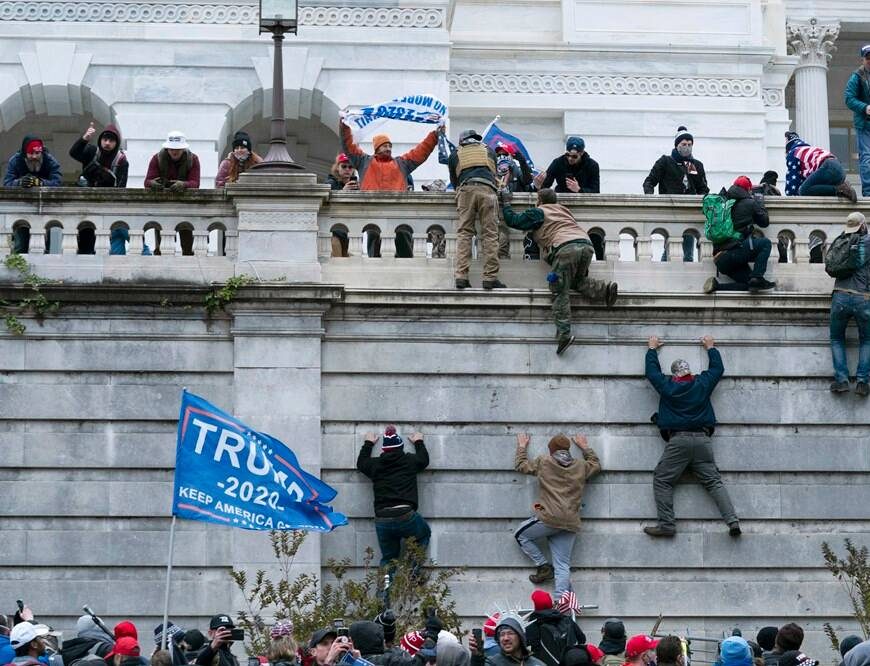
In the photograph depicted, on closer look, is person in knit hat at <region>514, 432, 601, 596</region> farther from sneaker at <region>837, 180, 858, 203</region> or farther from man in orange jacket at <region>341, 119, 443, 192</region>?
sneaker at <region>837, 180, 858, 203</region>

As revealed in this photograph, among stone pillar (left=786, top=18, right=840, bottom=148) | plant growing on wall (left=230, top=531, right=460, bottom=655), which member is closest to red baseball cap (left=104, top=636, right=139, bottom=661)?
plant growing on wall (left=230, top=531, right=460, bottom=655)

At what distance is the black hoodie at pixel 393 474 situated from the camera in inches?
1142

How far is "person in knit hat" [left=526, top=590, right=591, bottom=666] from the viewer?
2428 cm

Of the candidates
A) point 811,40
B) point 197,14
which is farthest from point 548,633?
point 811,40

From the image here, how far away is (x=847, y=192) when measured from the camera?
31.0 m

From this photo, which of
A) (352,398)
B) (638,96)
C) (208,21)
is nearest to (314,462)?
(352,398)

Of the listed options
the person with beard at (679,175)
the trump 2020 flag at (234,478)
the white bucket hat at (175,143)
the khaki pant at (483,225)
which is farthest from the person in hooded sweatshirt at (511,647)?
the person with beard at (679,175)

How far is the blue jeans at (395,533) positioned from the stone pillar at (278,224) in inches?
125

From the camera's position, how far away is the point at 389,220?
1198 inches

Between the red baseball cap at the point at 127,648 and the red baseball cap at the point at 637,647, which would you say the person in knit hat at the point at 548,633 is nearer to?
the red baseball cap at the point at 637,647

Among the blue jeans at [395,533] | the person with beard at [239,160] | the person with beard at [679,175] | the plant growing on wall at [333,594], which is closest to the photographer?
the plant growing on wall at [333,594]

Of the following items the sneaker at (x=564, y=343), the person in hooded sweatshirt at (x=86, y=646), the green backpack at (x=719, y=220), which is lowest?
the person in hooded sweatshirt at (x=86, y=646)

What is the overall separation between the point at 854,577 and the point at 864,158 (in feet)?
20.6

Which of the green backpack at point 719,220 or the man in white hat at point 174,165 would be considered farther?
the man in white hat at point 174,165
